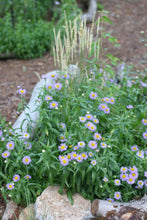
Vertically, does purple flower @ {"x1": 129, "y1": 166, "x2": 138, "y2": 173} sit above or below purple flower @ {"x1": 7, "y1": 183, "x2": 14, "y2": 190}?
above

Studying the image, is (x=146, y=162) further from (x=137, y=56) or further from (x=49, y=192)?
(x=137, y=56)

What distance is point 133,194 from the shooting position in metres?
2.52

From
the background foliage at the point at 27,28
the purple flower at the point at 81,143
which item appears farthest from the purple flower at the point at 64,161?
the background foliage at the point at 27,28

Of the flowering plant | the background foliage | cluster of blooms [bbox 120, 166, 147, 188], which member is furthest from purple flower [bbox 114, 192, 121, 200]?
the background foliage

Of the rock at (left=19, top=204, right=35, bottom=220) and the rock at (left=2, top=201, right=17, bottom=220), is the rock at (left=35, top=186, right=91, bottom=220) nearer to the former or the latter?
the rock at (left=19, top=204, right=35, bottom=220)

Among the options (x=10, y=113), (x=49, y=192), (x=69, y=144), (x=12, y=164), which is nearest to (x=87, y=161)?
(x=69, y=144)

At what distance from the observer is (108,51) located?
5262 mm

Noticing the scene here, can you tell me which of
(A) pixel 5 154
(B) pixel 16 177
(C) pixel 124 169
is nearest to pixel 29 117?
(A) pixel 5 154

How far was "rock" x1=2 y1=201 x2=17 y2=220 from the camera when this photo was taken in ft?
7.95

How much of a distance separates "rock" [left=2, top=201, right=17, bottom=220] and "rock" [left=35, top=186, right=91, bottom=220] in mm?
318

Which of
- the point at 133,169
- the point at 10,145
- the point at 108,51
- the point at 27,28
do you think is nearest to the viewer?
the point at 133,169

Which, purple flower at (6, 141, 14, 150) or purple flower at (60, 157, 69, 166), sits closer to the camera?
purple flower at (60, 157, 69, 166)

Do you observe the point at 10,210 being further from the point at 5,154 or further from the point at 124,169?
the point at 124,169

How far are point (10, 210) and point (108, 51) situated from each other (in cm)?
369
